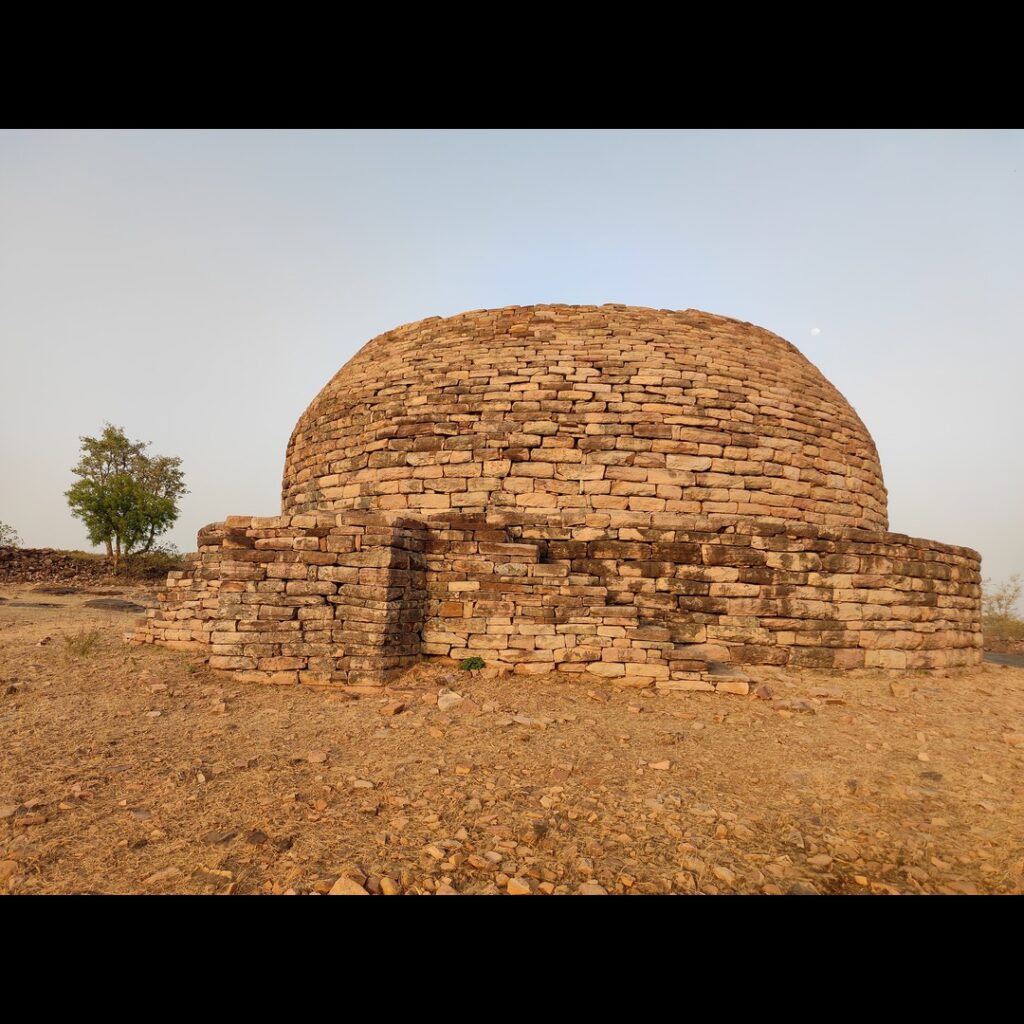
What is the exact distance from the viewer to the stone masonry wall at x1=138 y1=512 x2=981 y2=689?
16.5ft

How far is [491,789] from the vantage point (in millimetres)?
2938

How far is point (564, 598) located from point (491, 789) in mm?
2594

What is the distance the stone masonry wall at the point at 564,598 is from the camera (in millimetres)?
5020

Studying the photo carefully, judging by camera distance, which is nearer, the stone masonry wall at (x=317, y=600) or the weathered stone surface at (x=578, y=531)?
the stone masonry wall at (x=317, y=600)

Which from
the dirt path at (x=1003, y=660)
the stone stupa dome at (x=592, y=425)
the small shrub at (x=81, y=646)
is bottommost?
the small shrub at (x=81, y=646)

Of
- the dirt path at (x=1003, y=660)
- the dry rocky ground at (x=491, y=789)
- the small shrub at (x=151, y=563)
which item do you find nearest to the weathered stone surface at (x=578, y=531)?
the dry rocky ground at (x=491, y=789)

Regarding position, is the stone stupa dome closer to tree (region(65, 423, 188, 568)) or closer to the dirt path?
the dirt path

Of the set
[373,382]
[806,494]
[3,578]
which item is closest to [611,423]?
[806,494]

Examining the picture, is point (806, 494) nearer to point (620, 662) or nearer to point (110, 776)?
point (620, 662)

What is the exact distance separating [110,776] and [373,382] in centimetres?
647

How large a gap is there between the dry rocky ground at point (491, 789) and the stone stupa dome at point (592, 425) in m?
2.85

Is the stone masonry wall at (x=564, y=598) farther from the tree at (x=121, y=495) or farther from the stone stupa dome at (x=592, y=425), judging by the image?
the tree at (x=121, y=495)

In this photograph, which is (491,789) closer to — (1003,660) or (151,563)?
(1003,660)
